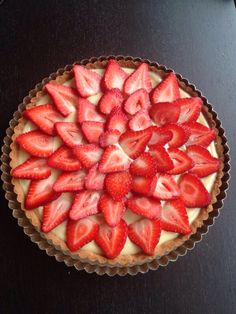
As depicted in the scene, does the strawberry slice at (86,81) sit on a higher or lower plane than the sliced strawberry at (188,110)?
higher

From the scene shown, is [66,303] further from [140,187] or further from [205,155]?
[205,155]

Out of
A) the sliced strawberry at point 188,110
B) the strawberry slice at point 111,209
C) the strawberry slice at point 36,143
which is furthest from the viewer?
the sliced strawberry at point 188,110

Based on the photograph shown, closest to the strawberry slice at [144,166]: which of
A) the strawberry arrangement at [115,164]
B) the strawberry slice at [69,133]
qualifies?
the strawberry arrangement at [115,164]

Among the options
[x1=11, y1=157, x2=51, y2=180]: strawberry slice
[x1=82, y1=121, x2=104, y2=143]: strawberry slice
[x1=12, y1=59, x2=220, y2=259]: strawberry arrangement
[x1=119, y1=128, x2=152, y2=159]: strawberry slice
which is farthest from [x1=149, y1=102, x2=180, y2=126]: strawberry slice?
[x1=11, y1=157, x2=51, y2=180]: strawberry slice

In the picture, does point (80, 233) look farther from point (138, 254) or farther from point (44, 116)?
point (44, 116)

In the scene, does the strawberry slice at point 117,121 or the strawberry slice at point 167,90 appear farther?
the strawberry slice at point 167,90

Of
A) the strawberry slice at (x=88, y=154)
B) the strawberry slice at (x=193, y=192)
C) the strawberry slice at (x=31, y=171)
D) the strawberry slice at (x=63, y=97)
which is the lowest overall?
the strawberry slice at (x=193, y=192)

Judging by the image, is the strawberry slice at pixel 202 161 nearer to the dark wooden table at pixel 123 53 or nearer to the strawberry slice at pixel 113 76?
the dark wooden table at pixel 123 53

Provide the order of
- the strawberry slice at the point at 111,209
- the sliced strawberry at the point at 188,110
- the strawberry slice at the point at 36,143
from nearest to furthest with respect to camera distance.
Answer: the strawberry slice at the point at 111,209
the strawberry slice at the point at 36,143
the sliced strawberry at the point at 188,110
